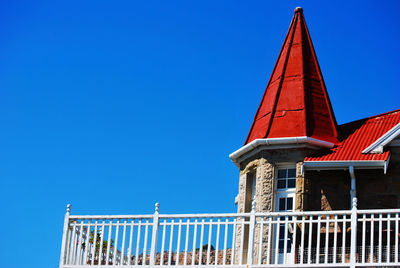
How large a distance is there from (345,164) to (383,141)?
940mm

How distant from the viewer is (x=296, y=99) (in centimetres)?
1759

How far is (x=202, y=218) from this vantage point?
1403 centimetres

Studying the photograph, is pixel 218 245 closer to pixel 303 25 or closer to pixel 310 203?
pixel 310 203

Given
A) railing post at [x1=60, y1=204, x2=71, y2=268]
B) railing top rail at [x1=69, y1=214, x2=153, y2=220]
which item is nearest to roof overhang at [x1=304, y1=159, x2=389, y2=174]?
railing top rail at [x1=69, y1=214, x2=153, y2=220]

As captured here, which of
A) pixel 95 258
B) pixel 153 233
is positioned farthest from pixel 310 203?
pixel 95 258

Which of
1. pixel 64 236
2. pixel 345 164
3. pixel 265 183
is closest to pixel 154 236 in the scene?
pixel 64 236

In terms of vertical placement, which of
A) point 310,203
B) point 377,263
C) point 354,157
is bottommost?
point 377,263

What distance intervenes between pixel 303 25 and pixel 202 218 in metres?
7.43

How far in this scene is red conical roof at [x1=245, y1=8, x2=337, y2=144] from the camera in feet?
55.7

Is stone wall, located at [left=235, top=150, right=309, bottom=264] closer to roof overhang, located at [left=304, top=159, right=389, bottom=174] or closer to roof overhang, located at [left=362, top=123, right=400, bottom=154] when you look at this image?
roof overhang, located at [left=304, top=159, right=389, bottom=174]

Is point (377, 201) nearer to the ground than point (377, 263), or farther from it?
farther from it

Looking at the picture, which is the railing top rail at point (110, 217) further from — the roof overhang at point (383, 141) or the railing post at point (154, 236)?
the roof overhang at point (383, 141)

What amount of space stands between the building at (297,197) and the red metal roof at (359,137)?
0.02 meters

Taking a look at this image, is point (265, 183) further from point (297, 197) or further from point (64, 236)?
point (64, 236)
